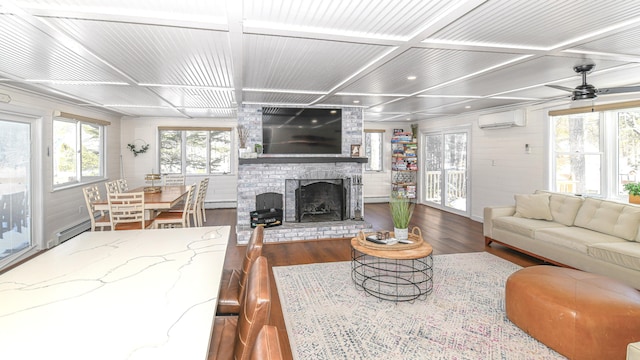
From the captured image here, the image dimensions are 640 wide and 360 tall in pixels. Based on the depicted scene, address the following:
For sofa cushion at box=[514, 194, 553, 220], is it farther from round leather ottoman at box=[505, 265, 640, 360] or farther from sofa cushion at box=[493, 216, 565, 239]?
round leather ottoman at box=[505, 265, 640, 360]

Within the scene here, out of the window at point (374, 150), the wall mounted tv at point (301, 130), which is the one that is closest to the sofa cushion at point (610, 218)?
the wall mounted tv at point (301, 130)

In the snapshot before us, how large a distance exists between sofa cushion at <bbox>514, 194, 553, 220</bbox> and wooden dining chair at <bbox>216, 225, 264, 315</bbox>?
4385 millimetres

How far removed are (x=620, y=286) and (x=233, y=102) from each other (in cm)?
533

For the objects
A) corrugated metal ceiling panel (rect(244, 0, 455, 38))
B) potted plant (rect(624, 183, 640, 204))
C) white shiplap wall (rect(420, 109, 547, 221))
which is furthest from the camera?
white shiplap wall (rect(420, 109, 547, 221))

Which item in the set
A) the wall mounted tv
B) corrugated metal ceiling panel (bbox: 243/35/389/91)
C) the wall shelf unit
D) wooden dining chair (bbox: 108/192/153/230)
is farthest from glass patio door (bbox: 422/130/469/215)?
wooden dining chair (bbox: 108/192/153/230)

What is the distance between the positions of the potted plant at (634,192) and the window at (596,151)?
0.43 metres

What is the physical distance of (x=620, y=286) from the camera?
2537 millimetres

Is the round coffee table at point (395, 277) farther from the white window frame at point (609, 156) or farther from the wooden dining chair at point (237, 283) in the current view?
the white window frame at point (609, 156)

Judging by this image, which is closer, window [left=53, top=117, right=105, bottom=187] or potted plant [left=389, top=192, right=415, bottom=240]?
potted plant [left=389, top=192, right=415, bottom=240]

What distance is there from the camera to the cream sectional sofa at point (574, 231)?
3.39 metres

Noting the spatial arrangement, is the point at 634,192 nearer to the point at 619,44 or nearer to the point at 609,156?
the point at 609,156

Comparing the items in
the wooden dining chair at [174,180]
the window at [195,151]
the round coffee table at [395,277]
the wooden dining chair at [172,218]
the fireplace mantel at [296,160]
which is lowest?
the round coffee table at [395,277]

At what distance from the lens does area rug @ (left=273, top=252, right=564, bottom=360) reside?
2389 mm

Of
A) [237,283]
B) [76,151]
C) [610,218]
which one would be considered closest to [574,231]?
[610,218]
